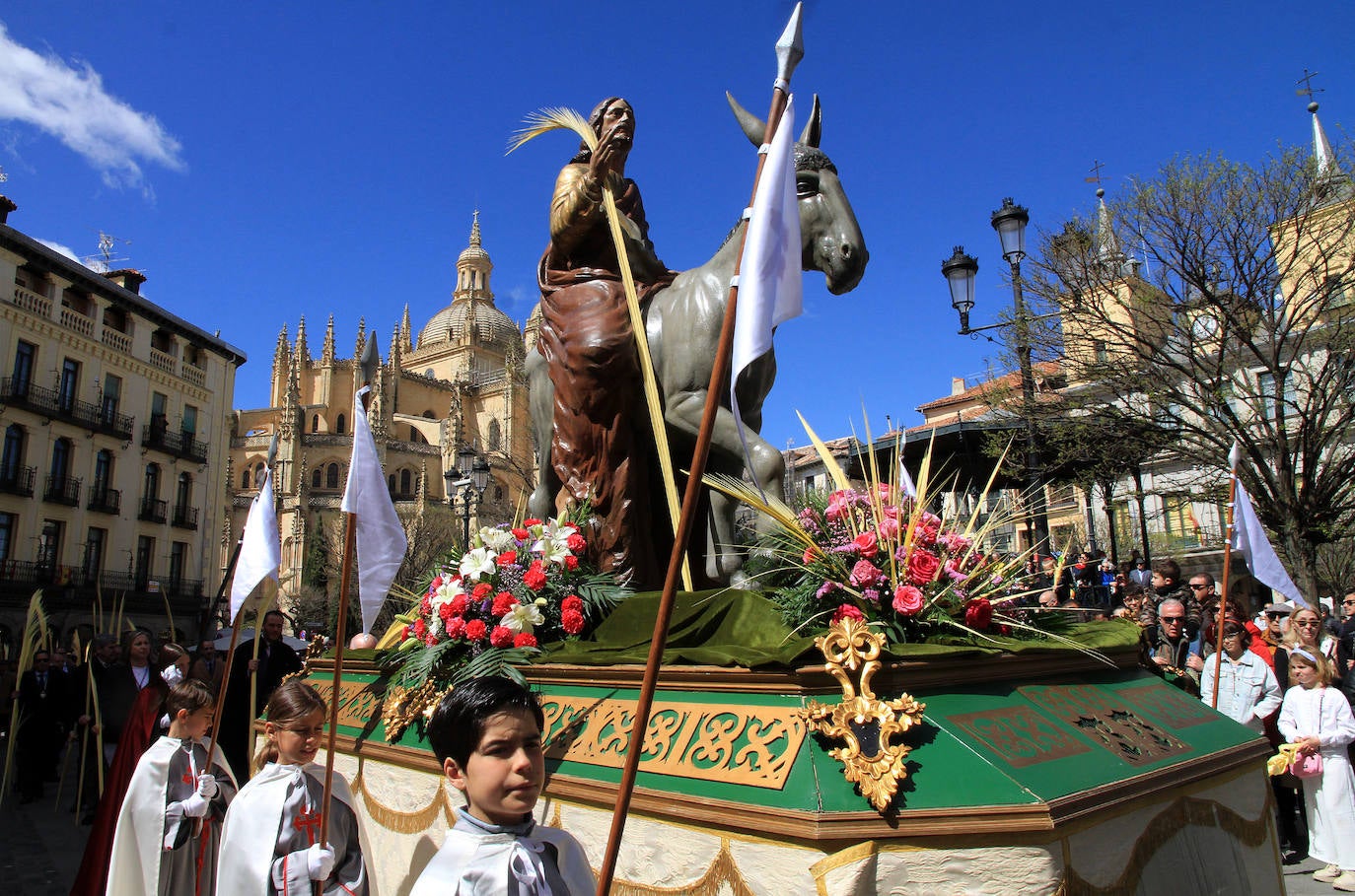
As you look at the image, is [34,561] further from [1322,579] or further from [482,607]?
[1322,579]

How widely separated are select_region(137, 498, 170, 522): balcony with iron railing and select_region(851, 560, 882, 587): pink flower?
36.7m

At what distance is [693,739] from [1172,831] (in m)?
1.49

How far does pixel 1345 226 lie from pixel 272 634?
17.7 metres

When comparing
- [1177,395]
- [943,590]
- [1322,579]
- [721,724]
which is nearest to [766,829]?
[721,724]

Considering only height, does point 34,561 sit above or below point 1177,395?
below

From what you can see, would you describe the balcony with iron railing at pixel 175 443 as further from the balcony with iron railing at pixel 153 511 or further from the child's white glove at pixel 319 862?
the child's white glove at pixel 319 862

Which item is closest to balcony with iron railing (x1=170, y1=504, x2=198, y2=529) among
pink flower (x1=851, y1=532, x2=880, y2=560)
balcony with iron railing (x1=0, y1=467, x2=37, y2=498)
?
balcony with iron railing (x1=0, y1=467, x2=37, y2=498)

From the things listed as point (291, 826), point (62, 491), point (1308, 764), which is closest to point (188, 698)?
point (291, 826)

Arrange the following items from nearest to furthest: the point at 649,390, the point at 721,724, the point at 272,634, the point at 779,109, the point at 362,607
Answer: the point at 779,109
the point at 721,724
the point at 362,607
the point at 649,390
the point at 272,634

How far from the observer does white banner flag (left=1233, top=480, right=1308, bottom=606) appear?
577cm

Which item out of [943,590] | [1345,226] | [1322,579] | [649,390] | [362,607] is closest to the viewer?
[943,590]

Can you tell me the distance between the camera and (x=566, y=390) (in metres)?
4.72

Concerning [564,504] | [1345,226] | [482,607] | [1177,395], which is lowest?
[482,607]

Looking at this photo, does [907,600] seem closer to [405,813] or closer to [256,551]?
[405,813]
